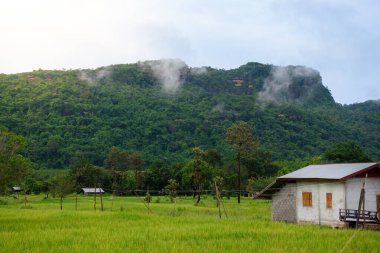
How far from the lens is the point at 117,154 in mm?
75750

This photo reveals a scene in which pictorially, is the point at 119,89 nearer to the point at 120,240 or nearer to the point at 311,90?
the point at 311,90

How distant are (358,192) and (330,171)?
207cm

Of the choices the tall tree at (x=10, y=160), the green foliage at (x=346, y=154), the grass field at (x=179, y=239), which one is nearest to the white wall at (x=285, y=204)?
the grass field at (x=179, y=239)

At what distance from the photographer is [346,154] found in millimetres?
61750

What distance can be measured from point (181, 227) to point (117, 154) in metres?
58.9

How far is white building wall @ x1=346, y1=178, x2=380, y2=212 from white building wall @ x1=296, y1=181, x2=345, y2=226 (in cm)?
32

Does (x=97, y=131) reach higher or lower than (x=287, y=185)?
higher

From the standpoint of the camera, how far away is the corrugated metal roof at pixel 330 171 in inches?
894

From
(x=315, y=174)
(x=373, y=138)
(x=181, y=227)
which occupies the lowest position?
(x=181, y=227)

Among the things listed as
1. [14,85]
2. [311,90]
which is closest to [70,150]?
[14,85]

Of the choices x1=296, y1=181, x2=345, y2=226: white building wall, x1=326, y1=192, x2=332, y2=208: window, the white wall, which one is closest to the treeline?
the white wall

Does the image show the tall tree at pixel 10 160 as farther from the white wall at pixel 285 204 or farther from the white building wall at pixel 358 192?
the white building wall at pixel 358 192

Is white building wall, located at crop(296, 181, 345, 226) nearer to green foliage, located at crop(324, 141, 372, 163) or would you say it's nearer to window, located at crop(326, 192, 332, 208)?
window, located at crop(326, 192, 332, 208)

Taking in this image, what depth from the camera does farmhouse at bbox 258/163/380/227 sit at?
22.5 meters
